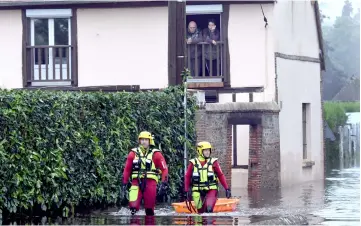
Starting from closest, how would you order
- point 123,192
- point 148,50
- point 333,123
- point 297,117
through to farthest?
point 123,192 < point 148,50 < point 297,117 < point 333,123

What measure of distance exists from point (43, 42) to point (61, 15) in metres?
1.08

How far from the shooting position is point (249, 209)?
23.1m

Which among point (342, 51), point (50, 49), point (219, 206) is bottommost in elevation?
point (219, 206)

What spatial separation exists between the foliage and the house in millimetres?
53149

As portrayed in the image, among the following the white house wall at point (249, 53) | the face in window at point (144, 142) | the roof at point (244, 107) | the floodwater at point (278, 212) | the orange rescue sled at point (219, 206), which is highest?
the white house wall at point (249, 53)

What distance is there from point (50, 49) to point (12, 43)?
3.55ft

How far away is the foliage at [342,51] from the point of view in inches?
3398

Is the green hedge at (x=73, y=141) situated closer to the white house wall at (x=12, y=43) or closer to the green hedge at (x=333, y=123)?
the white house wall at (x=12, y=43)

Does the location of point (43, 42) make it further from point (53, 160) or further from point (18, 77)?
point (53, 160)

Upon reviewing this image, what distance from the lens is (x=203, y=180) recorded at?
2041 centimetres

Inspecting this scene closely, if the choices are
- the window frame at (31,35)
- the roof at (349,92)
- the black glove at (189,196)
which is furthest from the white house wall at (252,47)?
the roof at (349,92)

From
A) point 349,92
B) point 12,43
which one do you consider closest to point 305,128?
point 12,43

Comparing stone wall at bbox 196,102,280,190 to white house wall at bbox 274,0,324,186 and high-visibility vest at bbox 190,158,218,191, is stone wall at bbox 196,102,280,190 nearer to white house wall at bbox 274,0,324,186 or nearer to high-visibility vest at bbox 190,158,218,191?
white house wall at bbox 274,0,324,186

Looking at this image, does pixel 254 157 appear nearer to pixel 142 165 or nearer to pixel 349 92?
pixel 142 165
